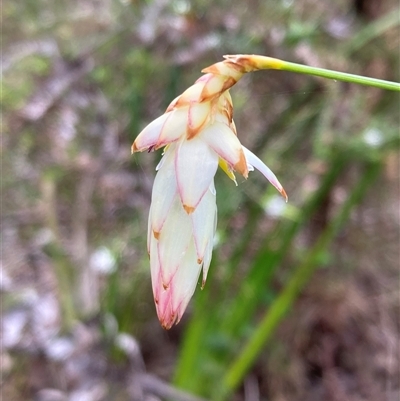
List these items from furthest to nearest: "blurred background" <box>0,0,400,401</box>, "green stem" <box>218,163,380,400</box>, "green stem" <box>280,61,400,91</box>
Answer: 1. "green stem" <box>218,163,380,400</box>
2. "blurred background" <box>0,0,400,401</box>
3. "green stem" <box>280,61,400,91</box>

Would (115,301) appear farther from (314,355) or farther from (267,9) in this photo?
(267,9)

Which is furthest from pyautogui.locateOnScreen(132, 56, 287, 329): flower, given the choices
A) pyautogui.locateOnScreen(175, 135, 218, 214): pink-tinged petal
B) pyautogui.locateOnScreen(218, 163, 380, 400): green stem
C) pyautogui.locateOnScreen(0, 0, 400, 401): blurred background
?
pyautogui.locateOnScreen(218, 163, 380, 400): green stem

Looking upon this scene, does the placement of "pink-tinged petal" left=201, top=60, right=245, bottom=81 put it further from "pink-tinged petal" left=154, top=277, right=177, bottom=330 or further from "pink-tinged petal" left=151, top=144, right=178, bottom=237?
"pink-tinged petal" left=154, top=277, right=177, bottom=330

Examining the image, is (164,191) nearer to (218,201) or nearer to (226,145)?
(226,145)

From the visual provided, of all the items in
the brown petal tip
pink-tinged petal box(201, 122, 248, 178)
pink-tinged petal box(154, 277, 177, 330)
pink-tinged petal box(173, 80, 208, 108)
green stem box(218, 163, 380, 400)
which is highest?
pink-tinged petal box(173, 80, 208, 108)

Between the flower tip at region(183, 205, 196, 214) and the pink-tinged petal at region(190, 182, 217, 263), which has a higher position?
the flower tip at region(183, 205, 196, 214)

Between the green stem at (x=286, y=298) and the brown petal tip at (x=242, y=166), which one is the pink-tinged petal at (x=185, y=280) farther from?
the green stem at (x=286, y=298)
